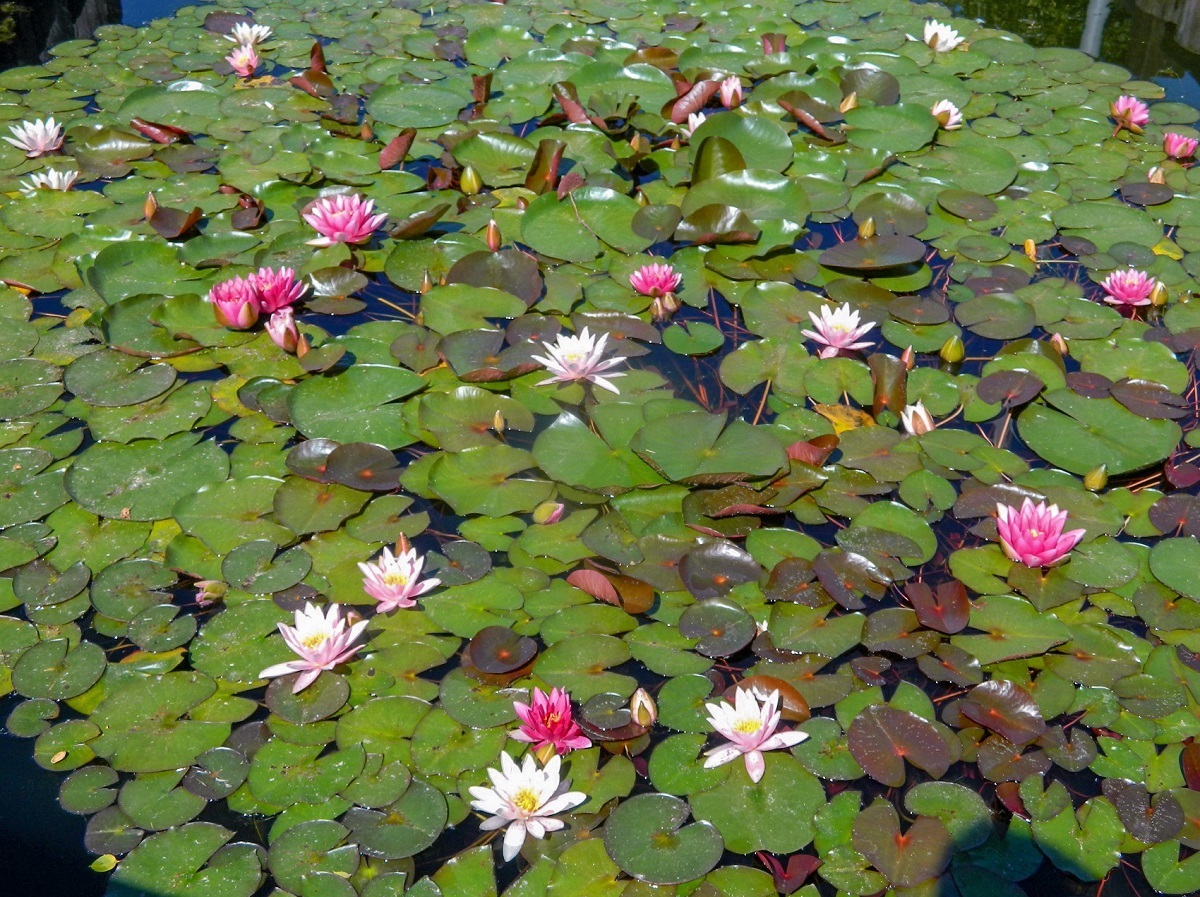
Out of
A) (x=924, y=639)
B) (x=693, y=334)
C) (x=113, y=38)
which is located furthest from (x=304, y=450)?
(x=113, y=38)

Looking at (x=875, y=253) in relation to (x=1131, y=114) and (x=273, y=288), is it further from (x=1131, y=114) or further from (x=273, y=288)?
(x=273, y=288)

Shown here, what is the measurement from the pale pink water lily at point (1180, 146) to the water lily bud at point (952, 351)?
1952 millimetres

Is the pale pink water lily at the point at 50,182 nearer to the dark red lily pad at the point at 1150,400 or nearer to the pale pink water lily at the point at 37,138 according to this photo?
the pale pink water lily at the point at 37,138

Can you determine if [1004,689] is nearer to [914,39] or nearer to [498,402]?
[498,402]

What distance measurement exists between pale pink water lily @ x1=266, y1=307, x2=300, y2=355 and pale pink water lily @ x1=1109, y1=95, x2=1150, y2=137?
384 centimetres

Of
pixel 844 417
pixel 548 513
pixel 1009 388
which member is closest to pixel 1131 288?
pixel 1009 388

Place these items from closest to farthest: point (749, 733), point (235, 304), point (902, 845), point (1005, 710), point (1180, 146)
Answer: point (902, 845), point (749, 733), point (1005, 710), point (235, 304), point (1180, 146)

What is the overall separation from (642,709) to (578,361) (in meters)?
1.18

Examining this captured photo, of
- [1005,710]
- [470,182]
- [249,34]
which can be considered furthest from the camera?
[249,34]

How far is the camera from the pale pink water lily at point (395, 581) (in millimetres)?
2391

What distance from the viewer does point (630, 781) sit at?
81.7 inches

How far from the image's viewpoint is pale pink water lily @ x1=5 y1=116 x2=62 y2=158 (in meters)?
4.31

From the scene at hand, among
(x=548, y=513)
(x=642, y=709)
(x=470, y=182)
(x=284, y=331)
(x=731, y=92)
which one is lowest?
(x=642, y=709)

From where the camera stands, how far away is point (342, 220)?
11.7 feet
